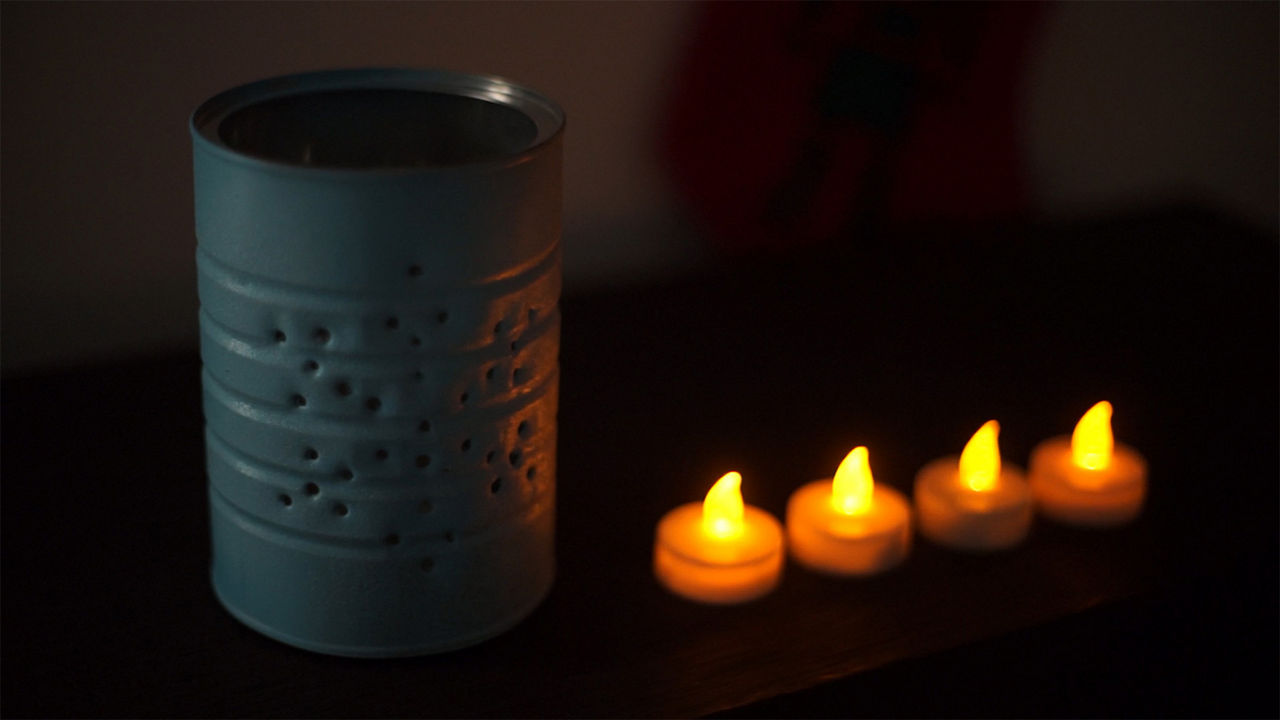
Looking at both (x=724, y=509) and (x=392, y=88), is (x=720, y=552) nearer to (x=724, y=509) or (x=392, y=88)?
(x=724, y=509)

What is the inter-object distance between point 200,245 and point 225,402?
7 centimetres

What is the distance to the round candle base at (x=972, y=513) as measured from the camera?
77 cm

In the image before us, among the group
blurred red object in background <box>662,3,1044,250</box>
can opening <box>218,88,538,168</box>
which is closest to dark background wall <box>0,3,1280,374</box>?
blurred red object in background <box>662,3,1044,250</box>

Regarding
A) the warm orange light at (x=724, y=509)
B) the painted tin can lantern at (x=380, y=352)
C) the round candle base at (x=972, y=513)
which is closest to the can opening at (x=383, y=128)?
the painted tin can lantern at (x=380, y=352)

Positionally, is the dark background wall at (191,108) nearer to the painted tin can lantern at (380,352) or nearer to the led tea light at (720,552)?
the painted tin can lantern at (380,352)

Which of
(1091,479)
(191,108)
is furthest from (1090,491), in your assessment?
(191,108)

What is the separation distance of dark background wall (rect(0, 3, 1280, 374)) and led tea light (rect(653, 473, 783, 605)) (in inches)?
14.2

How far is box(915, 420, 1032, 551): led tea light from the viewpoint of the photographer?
768mm

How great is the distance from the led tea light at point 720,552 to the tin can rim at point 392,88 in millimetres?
213

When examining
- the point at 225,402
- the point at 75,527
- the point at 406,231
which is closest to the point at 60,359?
the point at 75,527

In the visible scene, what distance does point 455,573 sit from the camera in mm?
663

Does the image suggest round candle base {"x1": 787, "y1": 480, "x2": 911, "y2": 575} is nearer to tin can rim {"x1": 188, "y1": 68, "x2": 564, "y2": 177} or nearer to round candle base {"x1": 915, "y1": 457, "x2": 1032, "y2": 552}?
round candle base {"x1": 915, "y1": 457, "x2": 1032, "y2": 552}

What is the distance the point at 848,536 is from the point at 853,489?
3cm

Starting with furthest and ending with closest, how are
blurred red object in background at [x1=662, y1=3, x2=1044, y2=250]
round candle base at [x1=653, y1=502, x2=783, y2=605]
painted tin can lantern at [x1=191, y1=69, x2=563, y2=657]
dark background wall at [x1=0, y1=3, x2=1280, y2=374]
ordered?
blurred red object in background at [x1=662, y1=3, x2=1044, y2=250] < dark background wall at [x1=0, y1=3, x2=1280, y2=374] < round candle base at [x1=653, y1=502, x2=783, y2=605] < painted tin can lantern at [x1=191, y1=69, x2=563, y2=657]
